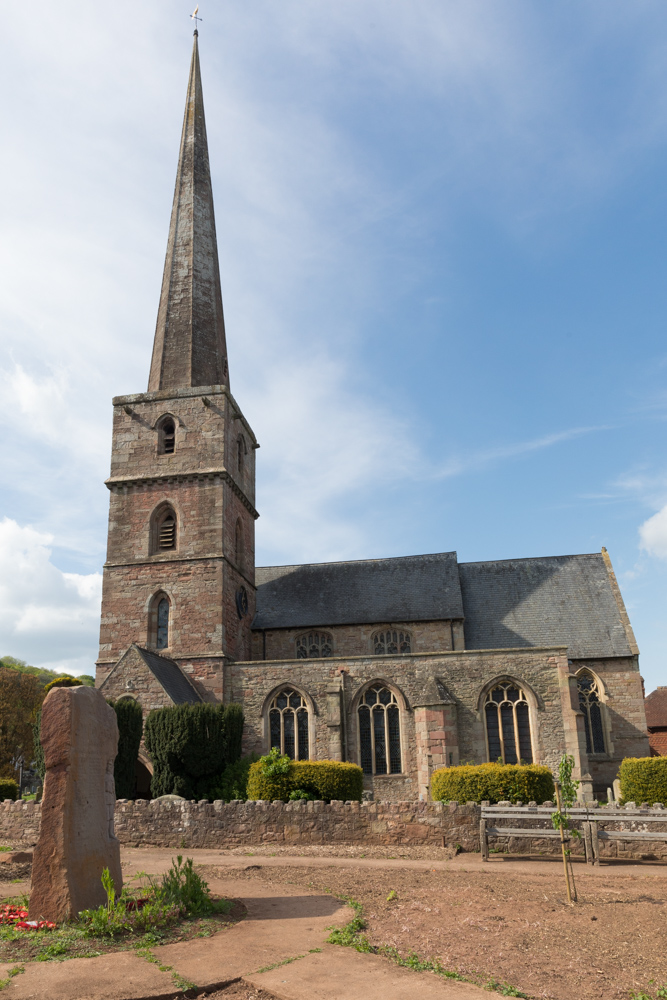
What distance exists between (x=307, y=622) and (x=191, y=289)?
51.2ft

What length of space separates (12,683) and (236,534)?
2310 centimetres

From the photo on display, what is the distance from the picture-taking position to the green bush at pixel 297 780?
58.8ft

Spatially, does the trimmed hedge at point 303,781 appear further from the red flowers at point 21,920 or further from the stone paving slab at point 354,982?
the stone paving slab at point 354,982

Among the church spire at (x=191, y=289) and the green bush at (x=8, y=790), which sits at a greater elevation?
the church spire at (x=191, y=289)

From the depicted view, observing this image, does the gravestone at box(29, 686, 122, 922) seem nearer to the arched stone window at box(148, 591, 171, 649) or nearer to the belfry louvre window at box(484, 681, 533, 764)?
the belfry louvre window at box(484, 681, 533, 764)

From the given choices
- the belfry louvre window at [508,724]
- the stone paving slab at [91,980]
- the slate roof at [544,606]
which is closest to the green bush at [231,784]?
the belfry louvre window at [508,724]

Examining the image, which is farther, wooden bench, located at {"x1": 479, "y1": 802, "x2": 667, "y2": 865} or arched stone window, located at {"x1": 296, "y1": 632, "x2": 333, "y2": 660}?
arched stone window, located at {"x1": 296, "y1": 632, "x2": 333, "y2": 660}

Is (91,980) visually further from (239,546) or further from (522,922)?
(239,546)

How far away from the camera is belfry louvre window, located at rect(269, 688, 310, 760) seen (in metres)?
24.6

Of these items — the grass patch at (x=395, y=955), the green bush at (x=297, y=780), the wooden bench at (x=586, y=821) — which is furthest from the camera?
the green bush at (x=297, y=780)

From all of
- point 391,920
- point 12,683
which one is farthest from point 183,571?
point 12,683

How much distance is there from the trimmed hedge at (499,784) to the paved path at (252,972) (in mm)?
9967

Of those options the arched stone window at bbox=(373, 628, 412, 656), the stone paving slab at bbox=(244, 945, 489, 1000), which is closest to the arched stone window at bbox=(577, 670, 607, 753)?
the arched stone window at bbox=(373, 628, 412, 656)

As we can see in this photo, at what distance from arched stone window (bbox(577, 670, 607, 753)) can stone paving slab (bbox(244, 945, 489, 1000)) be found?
881 inches
